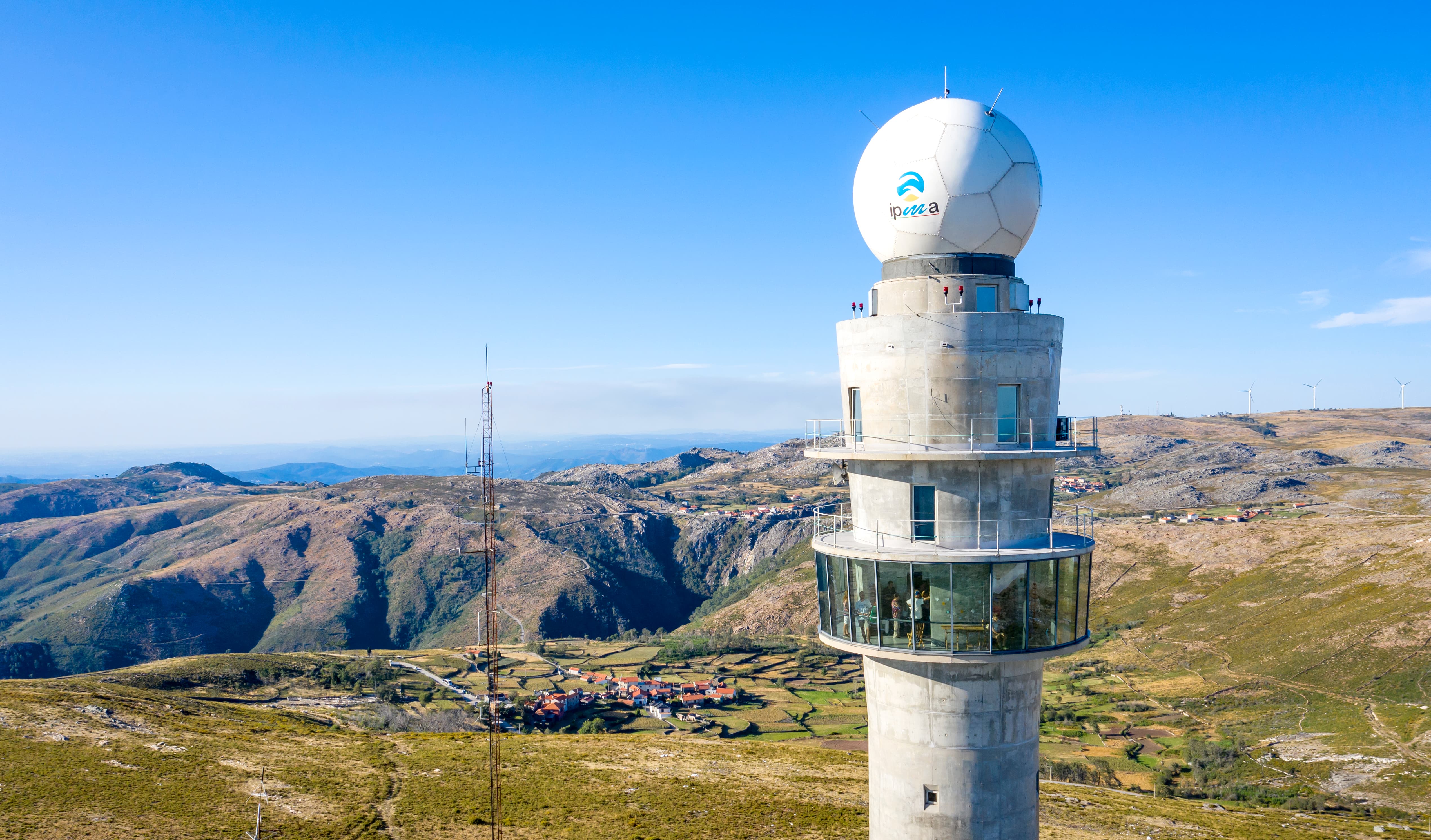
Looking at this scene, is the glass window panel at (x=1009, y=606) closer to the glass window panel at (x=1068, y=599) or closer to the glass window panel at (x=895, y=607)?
the glass window panel at (x=1068, y=599)

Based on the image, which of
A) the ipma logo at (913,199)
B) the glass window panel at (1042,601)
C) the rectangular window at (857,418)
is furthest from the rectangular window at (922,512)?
the ipma logo at (913,199)

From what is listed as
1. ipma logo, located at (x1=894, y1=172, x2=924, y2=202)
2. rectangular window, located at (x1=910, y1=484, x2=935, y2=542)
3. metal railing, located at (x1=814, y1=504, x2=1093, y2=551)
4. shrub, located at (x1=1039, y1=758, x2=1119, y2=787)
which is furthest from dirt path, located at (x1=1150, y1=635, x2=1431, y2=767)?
ipma logo, located at (x1=894, y1=172, x2=924, y2=202)

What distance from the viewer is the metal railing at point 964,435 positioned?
22781 millimetres

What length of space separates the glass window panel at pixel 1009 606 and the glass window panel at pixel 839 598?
387 cm

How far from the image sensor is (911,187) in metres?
24.1

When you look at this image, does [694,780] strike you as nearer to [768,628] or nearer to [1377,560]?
[1377,560]

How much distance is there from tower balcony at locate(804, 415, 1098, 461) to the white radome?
4746 millimetres

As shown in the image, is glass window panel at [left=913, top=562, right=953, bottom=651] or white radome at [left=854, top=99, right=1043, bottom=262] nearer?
glass window panel at [left=913, top=562, right=953, bottom=651]

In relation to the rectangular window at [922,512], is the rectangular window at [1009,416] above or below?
above

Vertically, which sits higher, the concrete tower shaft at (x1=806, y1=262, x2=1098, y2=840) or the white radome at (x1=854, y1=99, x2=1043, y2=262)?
the white radome at (x1=854, y1=99, x2=1043, y2=262)

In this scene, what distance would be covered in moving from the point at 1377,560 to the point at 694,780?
12035 cm

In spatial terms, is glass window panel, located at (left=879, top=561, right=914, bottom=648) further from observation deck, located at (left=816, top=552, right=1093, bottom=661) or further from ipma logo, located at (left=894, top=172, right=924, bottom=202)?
ipma logo, located at (left=894, top=172, right=924, bottom=202)

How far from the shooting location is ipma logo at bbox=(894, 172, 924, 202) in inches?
941

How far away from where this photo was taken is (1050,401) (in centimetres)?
2352
